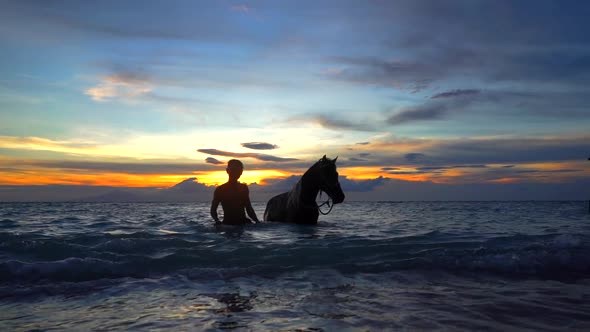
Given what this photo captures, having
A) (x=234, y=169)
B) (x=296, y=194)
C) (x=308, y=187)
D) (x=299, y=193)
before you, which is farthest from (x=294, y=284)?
(x=296, y=194)

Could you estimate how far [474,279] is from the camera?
536 centimetres

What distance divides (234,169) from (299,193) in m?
2.12

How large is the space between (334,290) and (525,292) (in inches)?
91.4

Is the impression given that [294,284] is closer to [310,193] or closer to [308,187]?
[308,187]

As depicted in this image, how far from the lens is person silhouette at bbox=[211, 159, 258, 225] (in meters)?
10.2

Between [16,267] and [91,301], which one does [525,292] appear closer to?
[91,301]

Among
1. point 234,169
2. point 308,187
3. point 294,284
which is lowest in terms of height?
point 294,284

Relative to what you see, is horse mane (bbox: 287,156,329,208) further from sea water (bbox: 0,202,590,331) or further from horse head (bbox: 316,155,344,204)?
sea water (bbox: 0,202,590,331)

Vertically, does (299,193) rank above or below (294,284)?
above

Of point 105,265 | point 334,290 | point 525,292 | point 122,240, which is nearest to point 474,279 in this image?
point 525,292

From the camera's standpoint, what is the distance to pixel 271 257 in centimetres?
659

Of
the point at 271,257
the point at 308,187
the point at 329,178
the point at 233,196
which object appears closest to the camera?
the point at 271,257

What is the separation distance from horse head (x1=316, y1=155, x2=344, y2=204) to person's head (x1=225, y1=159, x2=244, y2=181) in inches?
84.3

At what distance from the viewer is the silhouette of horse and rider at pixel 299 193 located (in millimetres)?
10344
